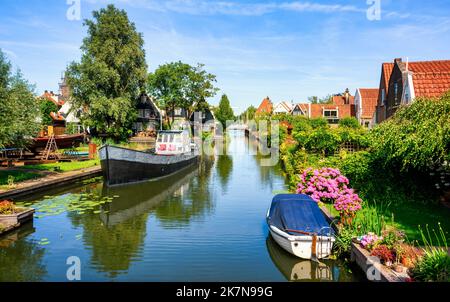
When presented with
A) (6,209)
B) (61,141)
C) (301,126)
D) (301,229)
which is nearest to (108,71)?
(61,141)

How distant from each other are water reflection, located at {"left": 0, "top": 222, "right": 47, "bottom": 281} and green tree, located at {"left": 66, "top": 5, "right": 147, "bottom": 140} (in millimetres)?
36132

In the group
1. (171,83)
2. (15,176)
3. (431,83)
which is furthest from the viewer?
(171,83)

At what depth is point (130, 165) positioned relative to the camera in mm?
23969

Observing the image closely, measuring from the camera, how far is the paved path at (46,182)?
1839 cm

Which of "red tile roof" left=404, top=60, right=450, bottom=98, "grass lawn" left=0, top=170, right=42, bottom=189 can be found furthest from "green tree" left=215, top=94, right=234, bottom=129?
"red tile roof" left=404, top=60, right=450, bottom=98

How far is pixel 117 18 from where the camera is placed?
49.8m

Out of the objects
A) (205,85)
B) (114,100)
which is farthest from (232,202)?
(205,85)

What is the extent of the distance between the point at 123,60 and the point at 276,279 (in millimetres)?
44473

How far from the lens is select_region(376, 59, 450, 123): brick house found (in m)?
20.7

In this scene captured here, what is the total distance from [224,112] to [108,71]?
209ft

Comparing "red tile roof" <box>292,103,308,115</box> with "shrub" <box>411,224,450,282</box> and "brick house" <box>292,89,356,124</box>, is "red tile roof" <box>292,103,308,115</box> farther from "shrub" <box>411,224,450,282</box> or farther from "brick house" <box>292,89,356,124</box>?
"shrub" <box>411,224,450,282</box>

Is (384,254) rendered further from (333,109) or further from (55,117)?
(55,117)

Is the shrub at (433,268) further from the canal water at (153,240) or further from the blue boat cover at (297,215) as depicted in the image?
the blue boat cover at (297,215)
